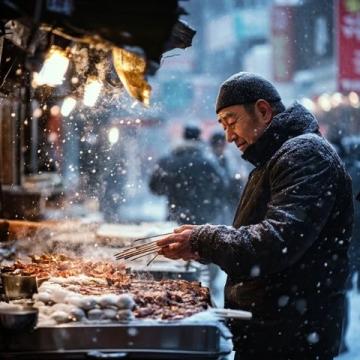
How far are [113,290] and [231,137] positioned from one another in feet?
4.99

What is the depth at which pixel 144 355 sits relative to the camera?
13.5ft

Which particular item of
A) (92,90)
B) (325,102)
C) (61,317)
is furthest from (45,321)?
(325,102)

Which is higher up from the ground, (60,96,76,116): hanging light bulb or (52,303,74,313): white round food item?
(60,96,76,116): hanging light bulb

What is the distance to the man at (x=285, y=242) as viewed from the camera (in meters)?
4.77

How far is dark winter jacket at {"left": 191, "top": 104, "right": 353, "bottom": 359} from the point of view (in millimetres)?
4766

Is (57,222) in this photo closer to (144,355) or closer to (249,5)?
(144,355)

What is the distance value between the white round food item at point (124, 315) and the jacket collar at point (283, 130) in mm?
1732

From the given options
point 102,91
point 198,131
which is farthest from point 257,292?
point 198,131

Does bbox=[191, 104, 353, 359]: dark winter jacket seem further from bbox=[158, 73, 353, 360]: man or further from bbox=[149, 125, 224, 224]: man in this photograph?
bbox=[149, 125, 224, 224]: man

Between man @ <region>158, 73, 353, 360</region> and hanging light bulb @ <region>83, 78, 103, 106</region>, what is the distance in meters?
1.86

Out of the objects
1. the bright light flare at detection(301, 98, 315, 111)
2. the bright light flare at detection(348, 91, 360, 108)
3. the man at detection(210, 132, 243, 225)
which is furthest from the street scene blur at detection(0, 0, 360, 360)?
the bright light flare at detection(301, 98, 315, 111)

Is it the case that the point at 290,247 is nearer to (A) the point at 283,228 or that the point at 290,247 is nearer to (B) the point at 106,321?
(A) the point at 283,228

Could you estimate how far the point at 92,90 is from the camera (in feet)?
22.5

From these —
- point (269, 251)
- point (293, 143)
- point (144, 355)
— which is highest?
point (293, 143)
